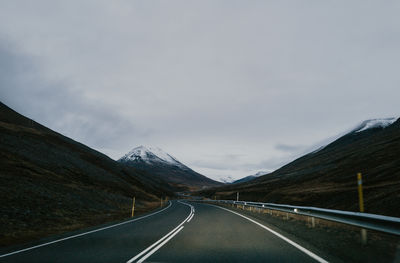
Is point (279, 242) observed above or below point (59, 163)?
below

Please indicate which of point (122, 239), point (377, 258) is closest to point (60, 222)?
point (122, 239)

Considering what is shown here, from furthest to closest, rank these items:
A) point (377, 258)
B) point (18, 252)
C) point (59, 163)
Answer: point (59, 163) → point (18, 252) → point (377, 258)

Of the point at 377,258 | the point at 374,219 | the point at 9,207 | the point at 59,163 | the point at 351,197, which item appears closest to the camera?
the point at 377,258

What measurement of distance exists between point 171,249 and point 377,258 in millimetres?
4862

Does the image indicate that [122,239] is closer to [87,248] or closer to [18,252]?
[87,248]

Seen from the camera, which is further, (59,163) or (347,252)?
(59,163)

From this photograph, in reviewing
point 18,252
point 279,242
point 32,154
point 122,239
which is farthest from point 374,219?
point 32,154

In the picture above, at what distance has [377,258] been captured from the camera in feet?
18.1

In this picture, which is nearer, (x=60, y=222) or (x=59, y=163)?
(x=60, y=222)

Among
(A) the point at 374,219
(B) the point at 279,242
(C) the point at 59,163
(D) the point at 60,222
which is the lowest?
(D) the point at 60,222

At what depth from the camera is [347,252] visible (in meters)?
6.21

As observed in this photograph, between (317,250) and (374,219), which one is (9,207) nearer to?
(317,250)

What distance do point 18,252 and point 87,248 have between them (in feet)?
5.42

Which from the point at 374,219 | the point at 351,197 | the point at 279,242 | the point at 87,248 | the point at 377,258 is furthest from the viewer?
the point at 351,197
